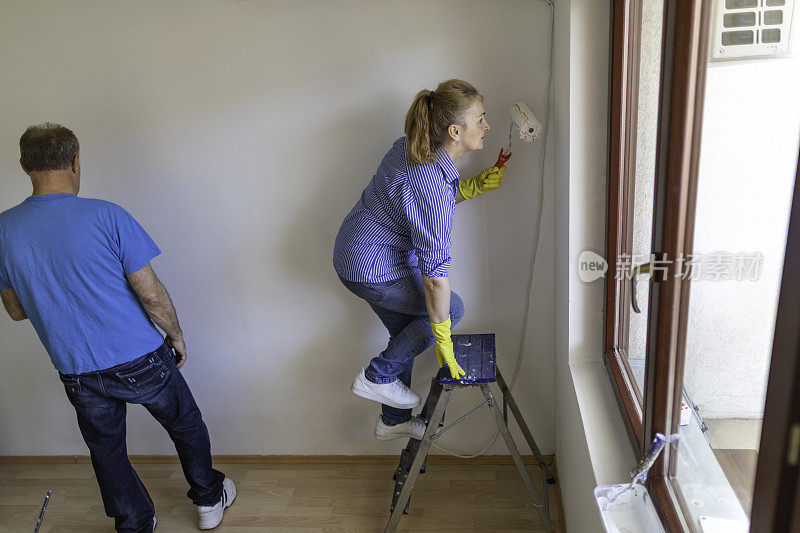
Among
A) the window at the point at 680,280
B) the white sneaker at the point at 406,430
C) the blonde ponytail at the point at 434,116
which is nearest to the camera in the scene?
the window at the point at 680,280

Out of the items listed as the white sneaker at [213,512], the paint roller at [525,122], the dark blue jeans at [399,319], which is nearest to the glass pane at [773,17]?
the paint roller at [525,122]

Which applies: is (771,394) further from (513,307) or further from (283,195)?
(283,195)

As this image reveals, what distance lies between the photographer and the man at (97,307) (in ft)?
6.51

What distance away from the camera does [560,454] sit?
2.33 meters

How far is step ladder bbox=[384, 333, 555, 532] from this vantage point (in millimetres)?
2082

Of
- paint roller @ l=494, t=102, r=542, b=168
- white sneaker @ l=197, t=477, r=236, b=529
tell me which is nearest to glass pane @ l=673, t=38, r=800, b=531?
paint roller @ l=494, t=102, r=542, b=168

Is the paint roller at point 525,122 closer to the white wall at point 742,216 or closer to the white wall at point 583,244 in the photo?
the white wall at point 583,244

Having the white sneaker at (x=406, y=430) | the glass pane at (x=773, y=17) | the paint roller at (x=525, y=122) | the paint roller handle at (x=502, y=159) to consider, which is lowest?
the white sneaker at (x=406, y=430)

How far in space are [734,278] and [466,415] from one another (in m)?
1.38

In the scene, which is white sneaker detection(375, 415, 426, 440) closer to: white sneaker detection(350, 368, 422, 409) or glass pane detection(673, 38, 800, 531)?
white sneaker detection(350, 368, 422, 409)

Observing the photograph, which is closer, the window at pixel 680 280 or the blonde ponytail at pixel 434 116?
the window at pixel 680 280

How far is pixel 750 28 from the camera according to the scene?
85cm

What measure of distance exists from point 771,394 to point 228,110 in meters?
2.06

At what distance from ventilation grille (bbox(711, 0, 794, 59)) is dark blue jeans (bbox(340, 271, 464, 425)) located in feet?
4.40
